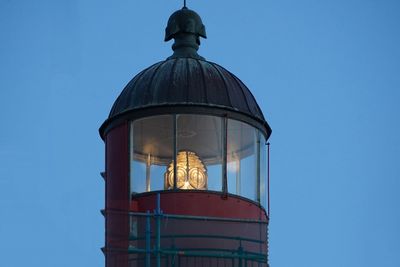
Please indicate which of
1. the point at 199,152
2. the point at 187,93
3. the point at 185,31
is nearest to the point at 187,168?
the point at 199,152

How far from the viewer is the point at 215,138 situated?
105ft

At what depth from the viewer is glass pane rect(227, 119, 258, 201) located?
3192cm

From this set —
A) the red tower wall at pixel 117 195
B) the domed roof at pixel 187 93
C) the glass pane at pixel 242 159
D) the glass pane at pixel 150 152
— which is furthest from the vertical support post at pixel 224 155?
the red tower wall at pixel 117 195

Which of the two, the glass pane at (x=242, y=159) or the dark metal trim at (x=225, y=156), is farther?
the glass pane at (x=242, y=159)

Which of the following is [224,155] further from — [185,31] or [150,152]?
[185,31]

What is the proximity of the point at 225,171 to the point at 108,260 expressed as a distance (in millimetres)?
3297

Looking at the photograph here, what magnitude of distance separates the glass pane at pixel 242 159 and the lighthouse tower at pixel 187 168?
0.9 inches

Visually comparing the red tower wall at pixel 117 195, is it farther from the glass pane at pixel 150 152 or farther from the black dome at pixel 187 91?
the black dome at pixel 187 91

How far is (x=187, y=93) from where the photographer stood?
31.7 metres

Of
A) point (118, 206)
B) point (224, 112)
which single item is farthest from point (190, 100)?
point (118, 206)

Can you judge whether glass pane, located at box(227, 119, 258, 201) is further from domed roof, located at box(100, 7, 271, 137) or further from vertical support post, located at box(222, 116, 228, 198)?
domed roof, located at box(100, 7, 271, 137)

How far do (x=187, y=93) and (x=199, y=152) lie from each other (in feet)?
4.46

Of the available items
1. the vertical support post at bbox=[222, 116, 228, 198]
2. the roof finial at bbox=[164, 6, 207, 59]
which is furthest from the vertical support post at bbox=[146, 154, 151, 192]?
the roof finial at bbox=[164, 6, 207, 59]

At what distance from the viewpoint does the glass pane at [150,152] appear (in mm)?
31688
